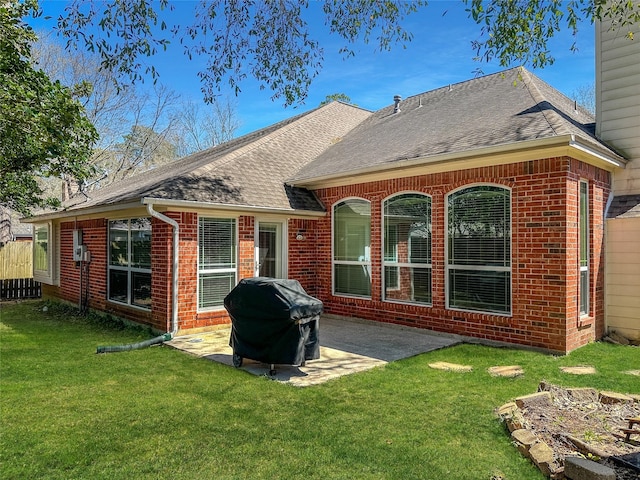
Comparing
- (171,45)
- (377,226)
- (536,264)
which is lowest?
(536,264)

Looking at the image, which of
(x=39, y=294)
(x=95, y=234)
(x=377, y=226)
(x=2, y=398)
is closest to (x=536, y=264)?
(x=377, y=226)

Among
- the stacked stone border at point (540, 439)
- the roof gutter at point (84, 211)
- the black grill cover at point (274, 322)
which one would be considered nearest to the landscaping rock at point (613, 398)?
the stacked stone border at point (540, 439)

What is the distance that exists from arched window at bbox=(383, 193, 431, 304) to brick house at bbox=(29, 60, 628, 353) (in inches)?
1.2

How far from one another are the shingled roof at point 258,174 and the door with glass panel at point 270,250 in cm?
69

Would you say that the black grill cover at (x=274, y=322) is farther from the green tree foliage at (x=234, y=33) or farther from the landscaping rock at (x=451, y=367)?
the green tree foliage at (x=234, y=33)

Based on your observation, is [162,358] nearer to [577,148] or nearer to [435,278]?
[435,278]

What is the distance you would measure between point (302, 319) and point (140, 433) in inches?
93.2

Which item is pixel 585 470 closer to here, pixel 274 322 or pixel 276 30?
pixel 274 322

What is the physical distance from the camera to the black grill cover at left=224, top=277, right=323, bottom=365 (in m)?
5.75

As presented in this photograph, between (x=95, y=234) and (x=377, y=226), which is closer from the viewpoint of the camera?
(x=377, y=226)

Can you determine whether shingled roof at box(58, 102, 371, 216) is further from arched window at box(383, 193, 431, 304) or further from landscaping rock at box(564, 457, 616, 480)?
landscaping rock at box(564, 457, 616, 480)

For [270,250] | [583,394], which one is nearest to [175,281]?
[270,250]

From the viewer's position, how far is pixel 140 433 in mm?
4035

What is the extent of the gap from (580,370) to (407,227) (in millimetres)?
3988
